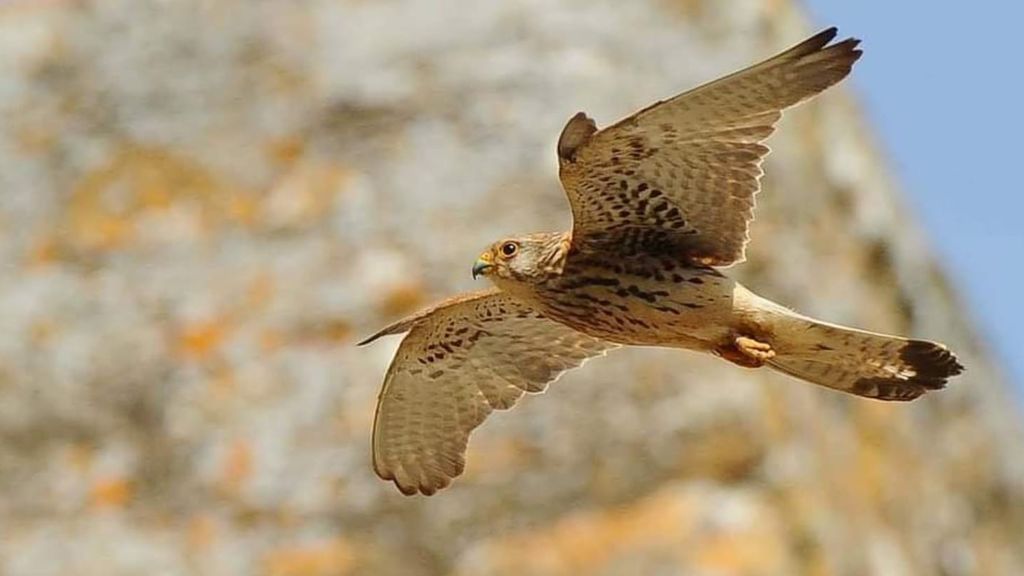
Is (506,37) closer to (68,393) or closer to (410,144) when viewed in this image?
(410,144)

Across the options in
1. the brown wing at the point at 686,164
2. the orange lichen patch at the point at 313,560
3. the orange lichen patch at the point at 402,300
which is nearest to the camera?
the brown wing at the point at 686,164

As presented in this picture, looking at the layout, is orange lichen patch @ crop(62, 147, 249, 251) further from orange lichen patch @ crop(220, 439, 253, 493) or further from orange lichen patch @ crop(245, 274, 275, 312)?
orange lichen patch @ crop(220, 439, 253, 493)

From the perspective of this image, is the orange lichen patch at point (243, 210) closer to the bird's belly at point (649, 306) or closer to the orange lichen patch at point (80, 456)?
the orange lichen patch at point (80, 456)

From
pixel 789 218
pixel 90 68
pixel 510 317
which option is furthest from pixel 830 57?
pixel 90 68

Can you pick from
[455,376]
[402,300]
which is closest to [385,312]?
[402,300]

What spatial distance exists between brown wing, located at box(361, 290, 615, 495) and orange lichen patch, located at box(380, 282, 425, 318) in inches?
147

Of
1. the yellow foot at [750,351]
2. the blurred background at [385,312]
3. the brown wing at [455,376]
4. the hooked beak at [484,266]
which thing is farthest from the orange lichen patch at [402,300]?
the yellow foot at [750,351]

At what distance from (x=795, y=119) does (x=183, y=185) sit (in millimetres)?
3277

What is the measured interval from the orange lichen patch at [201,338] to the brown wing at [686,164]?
5334 millimetres

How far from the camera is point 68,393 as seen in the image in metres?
11.6

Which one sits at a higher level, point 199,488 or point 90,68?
point 90,68

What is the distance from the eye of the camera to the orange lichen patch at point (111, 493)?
37.3 ft

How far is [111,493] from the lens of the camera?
1140 centimetres

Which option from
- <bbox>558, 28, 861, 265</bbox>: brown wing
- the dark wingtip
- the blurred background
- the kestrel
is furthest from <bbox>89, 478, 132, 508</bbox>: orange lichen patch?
the dark wingtip
